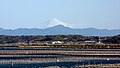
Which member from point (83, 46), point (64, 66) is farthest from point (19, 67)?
point (83, 46)

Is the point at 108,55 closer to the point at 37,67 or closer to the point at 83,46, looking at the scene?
the point at 37,67

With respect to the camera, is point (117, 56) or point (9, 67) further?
point (117, 56)

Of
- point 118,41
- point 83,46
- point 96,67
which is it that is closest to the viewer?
point 96,67

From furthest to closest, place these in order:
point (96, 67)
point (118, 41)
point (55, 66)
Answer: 1. point (118, 41)
2. point (55, 66)
3. point (96, 67)

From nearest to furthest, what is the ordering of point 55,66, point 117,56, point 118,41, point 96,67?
point 96,67, point 55,66, point 117,56, point 118,41

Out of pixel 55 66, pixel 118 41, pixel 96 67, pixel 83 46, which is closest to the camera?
pixel 96 67

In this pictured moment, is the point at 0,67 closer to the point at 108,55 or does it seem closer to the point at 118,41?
the point at 108,55

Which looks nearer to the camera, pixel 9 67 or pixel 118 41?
pixel 9 67

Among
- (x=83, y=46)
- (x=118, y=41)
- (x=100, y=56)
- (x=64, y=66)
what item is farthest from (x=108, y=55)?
(x=118, y=41)
